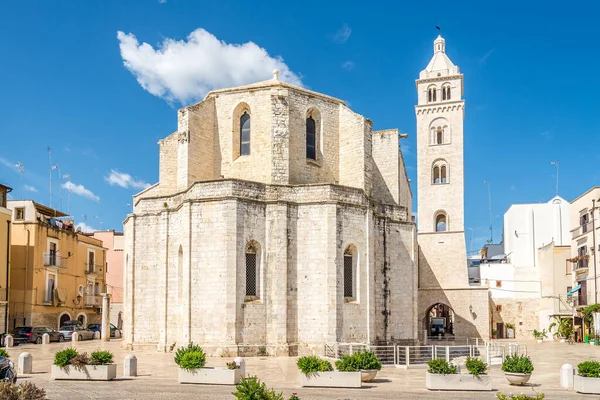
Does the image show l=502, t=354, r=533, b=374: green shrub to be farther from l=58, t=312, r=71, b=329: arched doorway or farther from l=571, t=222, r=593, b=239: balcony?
l=58, t=312, r=71, b=329: arched doorway

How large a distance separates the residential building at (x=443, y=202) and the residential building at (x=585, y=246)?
827 centimetres

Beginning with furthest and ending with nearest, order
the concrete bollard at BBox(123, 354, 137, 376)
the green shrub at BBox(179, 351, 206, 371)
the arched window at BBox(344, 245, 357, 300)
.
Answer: the arched window at BBox(344, 245, 357, 300) < the concrete bollard at BBox(123, 354, 137, 376) < the green shrub at BBox(179, 351, 206, 371)

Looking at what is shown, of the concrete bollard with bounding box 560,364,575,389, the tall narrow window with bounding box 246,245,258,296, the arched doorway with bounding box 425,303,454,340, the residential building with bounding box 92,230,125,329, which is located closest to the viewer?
the concrete bollard with bounding box 560,364,575,389

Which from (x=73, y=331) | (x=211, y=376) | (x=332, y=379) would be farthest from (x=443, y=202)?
(x=211, y=376)

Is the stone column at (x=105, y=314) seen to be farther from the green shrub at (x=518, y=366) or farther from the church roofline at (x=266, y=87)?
the green shrub at (x=518, y=366)

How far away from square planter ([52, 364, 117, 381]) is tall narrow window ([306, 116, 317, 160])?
608 inches

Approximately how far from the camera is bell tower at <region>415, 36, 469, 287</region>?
41812 millimetres

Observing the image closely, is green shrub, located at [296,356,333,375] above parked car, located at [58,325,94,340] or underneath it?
above

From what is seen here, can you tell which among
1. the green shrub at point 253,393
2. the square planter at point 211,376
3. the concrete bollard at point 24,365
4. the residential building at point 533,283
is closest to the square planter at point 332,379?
the square planter at point 211,376

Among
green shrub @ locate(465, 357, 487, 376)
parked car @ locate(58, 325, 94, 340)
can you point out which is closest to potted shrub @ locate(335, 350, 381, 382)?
green shrub @ locate(465, 357, 487, 376)

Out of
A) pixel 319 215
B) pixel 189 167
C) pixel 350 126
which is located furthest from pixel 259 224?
pixel 350 126

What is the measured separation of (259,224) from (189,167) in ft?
16.9

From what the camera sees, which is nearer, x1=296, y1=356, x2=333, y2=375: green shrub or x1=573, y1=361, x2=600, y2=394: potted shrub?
x1=573, y1=361, x2=600, y2=394: potted shrub

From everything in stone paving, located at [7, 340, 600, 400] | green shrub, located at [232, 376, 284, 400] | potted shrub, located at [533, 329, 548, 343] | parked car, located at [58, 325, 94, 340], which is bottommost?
potted shrub, located at [533, 329, 548, 343]
